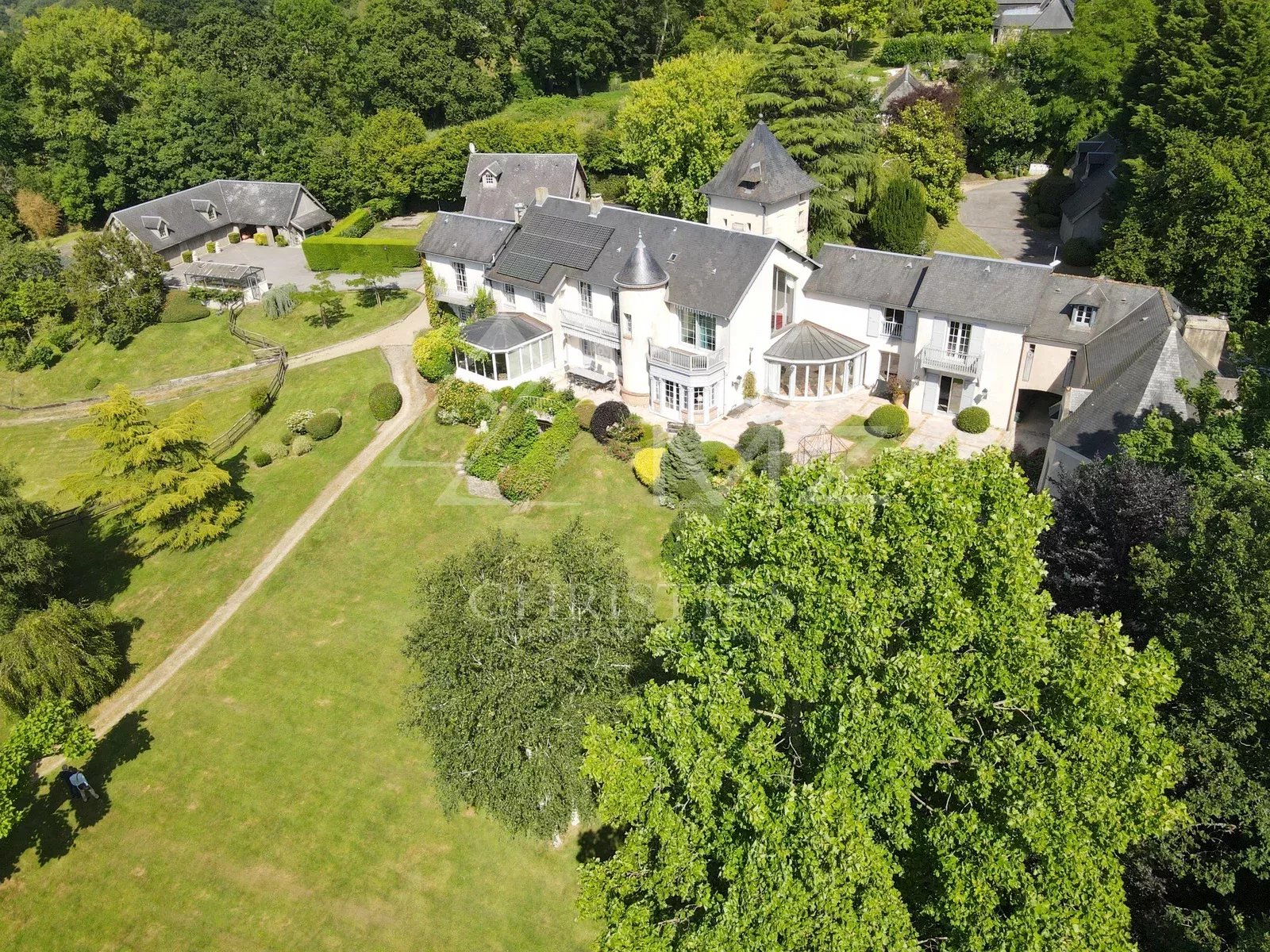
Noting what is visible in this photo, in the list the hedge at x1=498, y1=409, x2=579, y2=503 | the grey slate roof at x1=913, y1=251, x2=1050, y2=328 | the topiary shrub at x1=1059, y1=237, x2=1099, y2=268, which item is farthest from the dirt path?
the topiary shrub at x1=1059, y1=237, x2=1099, y2=268

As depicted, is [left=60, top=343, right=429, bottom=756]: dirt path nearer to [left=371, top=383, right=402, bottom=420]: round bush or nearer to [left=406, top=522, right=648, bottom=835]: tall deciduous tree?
[left=371, top=383, right=402, bottom=420]: round bush

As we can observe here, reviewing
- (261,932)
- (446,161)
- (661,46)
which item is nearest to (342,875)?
(261,932)

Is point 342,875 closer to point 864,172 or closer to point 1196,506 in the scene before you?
point 1196,506

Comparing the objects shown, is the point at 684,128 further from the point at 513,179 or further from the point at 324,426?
the point at 324,426

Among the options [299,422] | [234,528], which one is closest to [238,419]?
[299,422]

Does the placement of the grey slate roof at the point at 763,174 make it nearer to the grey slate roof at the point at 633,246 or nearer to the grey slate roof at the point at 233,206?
the grey slate roof at the point at 633,246

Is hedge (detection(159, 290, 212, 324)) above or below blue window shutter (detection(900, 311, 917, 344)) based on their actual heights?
below

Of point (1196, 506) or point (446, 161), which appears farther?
point (446, 161)
